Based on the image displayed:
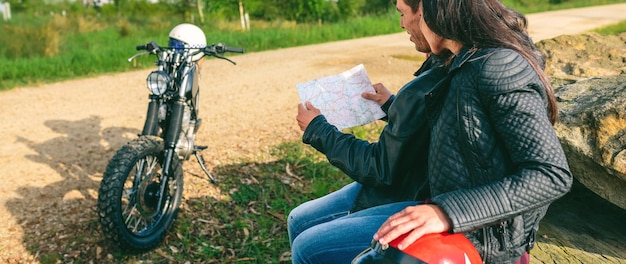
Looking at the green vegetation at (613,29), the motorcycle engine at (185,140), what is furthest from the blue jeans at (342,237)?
the green vegetation at (613,29)

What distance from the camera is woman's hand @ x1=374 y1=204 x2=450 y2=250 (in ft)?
4.93

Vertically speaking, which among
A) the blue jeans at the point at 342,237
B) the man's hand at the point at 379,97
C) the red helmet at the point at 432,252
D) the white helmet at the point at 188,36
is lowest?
the blue jeans at the point at 342,237

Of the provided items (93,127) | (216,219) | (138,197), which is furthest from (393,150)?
(93,127)

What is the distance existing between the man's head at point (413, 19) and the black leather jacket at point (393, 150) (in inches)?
4.6

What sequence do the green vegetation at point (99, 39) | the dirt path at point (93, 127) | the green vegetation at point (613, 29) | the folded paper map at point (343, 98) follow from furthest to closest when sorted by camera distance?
1. the green vegetation at point (613, 29)
2. the green vegetation at point (99, 39)
3. the dirt path at point (93, 127)
4. the folded paper map at point (343, 98)

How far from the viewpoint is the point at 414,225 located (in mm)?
1517

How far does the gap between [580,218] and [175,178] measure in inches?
91.2

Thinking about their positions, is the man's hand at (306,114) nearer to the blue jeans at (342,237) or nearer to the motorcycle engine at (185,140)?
the blue jeans at (342,237)

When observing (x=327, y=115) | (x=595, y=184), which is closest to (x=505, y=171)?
(x=327, y=115)

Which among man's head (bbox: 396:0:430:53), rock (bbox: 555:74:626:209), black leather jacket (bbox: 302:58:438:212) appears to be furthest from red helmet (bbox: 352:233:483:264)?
rock (bbox: 555:74:626:209)

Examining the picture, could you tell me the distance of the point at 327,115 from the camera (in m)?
2.40

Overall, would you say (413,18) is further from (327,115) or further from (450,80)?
(327,115)

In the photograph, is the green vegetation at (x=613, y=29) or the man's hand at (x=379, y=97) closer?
the man's hand at (x=379, y=97)

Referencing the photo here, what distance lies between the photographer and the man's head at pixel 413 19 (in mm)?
1910
